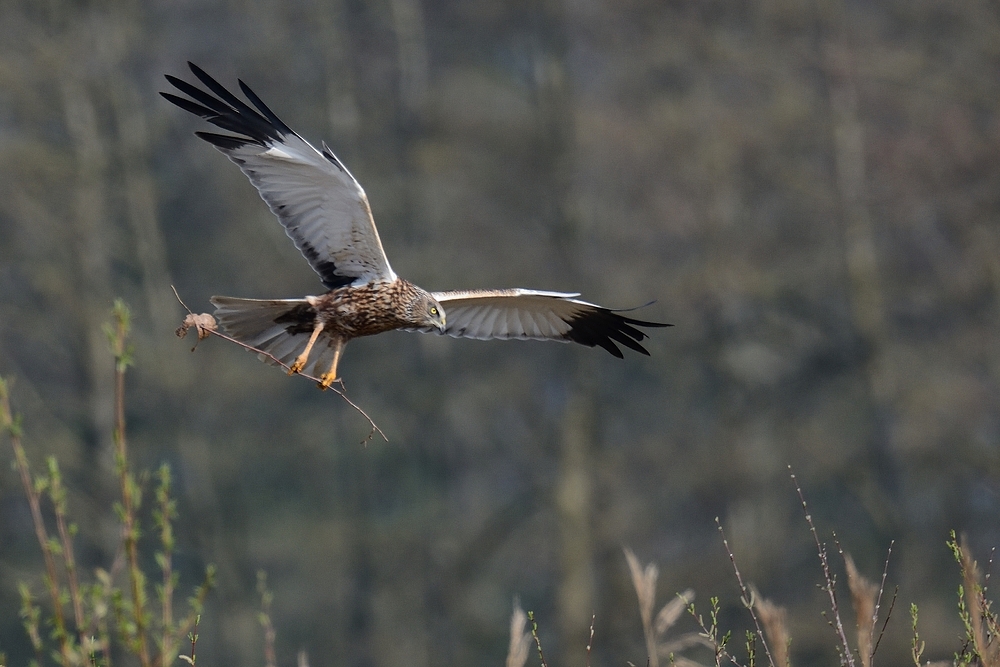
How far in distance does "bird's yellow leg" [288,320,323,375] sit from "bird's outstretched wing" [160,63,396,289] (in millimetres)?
270

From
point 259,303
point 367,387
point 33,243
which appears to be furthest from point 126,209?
point 259,303

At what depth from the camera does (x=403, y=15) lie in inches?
600

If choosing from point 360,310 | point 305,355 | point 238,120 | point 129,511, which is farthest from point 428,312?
point 129,511

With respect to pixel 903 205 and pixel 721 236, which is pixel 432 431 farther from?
pixel 903 205

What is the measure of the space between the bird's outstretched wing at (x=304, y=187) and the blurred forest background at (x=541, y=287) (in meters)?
8.99

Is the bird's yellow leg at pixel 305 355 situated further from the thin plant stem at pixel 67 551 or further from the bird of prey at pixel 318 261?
the thin plant stem at pixel 67 551

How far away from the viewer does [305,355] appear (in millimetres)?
4172

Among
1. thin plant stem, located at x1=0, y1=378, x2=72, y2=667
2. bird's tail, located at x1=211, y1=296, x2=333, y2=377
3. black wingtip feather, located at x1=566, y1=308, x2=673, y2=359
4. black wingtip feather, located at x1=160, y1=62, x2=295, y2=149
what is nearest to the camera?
thin plant stem, located at x1=0, y1=378, x2=72, y2=667

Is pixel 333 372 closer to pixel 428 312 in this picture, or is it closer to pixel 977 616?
pixel 428 312

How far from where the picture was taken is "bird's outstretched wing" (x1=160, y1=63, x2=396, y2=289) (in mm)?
4430

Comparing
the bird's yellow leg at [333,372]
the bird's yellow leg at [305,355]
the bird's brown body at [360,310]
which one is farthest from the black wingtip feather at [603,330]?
the bird's yellow leg at [305,355]

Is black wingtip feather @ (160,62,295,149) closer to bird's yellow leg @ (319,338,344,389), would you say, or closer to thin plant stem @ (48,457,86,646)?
bird's yellow leg @ (319,338,344,389)

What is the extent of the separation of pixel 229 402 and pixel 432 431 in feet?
8.20

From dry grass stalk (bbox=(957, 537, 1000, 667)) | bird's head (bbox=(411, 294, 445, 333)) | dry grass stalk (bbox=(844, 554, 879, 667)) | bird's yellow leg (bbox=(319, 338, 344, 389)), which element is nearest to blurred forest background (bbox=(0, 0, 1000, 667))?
bird's head (bbox=(411, 294, 445, 333))
